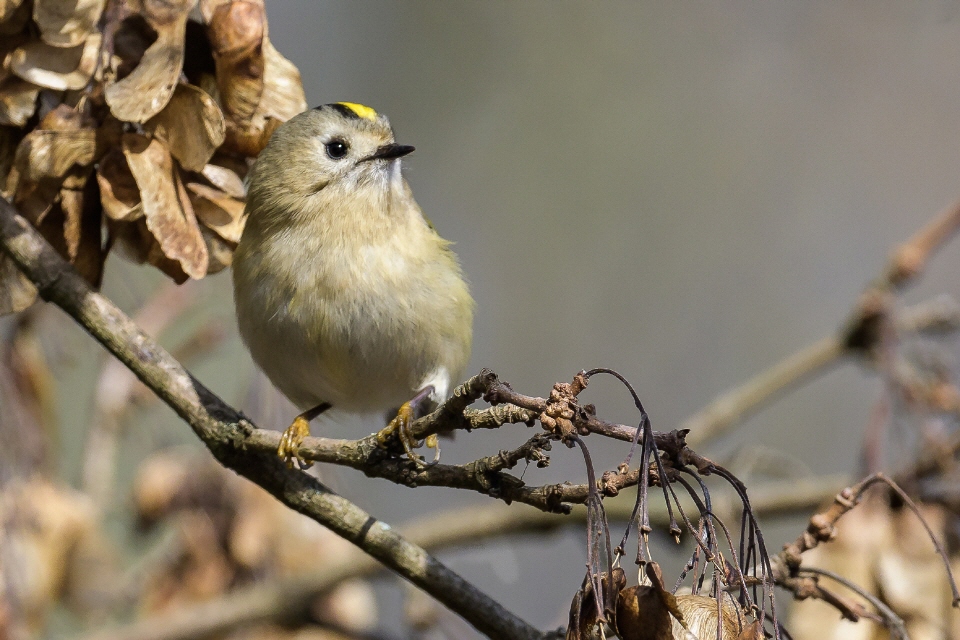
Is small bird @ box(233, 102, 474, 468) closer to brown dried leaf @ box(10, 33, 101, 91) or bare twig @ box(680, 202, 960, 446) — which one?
brown dried leaf @ box(10, 33, 101, 91)

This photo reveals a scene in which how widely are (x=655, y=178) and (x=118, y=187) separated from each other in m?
4.80

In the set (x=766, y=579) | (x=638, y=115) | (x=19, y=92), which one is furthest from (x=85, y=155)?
(x=638, y=115)

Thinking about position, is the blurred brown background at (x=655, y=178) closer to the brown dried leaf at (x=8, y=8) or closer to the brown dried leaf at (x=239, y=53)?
the brown dried leaf at (x=239, y=53)

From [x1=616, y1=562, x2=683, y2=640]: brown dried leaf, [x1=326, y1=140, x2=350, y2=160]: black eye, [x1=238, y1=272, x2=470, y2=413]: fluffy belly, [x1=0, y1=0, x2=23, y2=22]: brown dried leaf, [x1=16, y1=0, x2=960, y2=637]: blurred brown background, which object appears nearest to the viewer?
[x1=616, y1=562, x2=683, y2=640]: brown dried leaf

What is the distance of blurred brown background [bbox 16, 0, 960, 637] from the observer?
5699mm

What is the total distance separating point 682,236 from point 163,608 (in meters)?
4.02

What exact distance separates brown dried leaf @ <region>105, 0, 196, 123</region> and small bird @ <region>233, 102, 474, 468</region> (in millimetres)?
727

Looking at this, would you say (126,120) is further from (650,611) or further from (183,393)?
(650,611)

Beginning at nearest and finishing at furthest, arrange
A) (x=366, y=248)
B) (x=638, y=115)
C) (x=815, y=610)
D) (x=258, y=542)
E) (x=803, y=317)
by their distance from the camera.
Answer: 1. (x=815, y=610)
2. (x=366, y=248)
3. (x=258, y=542)
4. (x=803, y=317)
5. (x=638, y=115)

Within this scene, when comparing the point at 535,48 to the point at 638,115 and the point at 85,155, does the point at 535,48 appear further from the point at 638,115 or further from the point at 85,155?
the point at 85,155

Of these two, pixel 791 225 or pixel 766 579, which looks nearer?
pixel 766 579

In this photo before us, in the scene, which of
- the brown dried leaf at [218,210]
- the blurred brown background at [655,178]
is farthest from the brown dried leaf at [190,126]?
the blurred brown background at [655,178]

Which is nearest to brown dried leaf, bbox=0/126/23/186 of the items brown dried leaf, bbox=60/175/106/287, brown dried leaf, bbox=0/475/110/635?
brown dried leaf, bbox=60/175/106/287

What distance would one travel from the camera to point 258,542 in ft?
9.63
